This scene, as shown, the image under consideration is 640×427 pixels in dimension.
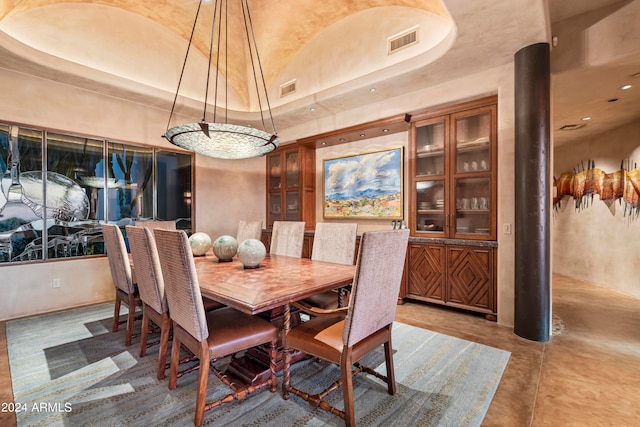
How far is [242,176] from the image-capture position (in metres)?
5.87

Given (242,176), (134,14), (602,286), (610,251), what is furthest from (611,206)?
(134,14)

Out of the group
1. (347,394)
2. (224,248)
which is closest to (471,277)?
(347,394)

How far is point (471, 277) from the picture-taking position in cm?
345

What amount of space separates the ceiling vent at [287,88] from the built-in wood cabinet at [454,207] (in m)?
2.06

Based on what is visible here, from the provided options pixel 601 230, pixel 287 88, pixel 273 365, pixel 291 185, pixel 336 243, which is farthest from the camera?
pixel 291 185

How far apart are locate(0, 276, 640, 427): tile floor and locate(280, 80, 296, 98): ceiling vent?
3.73 m

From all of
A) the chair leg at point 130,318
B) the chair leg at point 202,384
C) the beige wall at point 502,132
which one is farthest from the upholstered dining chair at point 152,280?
the beige wall at point 502,132

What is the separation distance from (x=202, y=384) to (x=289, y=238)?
197cm

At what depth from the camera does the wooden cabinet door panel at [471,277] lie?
131 inches

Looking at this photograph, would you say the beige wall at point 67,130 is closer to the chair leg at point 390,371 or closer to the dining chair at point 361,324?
the dining chair at point 361,324

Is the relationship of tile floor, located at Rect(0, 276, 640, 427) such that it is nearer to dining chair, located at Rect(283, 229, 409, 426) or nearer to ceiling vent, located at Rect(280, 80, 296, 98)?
dining chair, located at Rect(283, 229, 409, 426)

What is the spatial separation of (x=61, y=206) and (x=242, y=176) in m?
2.82

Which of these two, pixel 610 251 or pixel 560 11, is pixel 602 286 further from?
pixel 560 11

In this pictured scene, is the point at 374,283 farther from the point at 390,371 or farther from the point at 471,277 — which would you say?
the point at 471,277
